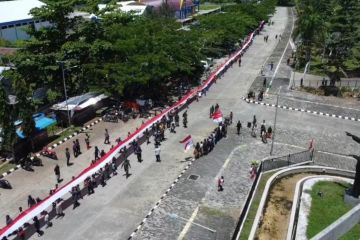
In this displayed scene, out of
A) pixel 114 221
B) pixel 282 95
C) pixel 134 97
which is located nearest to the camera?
pixel 114 221

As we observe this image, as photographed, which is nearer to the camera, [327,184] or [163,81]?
[327,184]

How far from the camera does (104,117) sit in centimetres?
4078

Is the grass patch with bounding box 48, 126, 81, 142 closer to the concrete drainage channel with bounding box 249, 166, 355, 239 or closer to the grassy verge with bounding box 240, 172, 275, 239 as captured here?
the grassy verge with bounding box 240, 172, 275, 239

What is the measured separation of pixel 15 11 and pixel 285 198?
63.9 m

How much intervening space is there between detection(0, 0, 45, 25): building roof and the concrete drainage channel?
54075 mm

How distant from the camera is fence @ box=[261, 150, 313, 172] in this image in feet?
101

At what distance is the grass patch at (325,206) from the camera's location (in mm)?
24202

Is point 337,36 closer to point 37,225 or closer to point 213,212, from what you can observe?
point 213,212

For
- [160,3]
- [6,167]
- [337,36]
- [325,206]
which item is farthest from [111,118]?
[160,3]

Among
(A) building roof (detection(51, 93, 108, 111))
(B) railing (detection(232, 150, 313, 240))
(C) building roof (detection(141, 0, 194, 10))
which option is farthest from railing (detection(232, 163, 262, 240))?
(C) building roof (detection(141, 0, 194, 10))

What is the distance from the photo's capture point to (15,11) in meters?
74.1

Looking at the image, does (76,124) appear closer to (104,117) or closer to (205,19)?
(104,117)

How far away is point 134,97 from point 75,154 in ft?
45.1

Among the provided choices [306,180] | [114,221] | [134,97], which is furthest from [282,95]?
[114,221]
